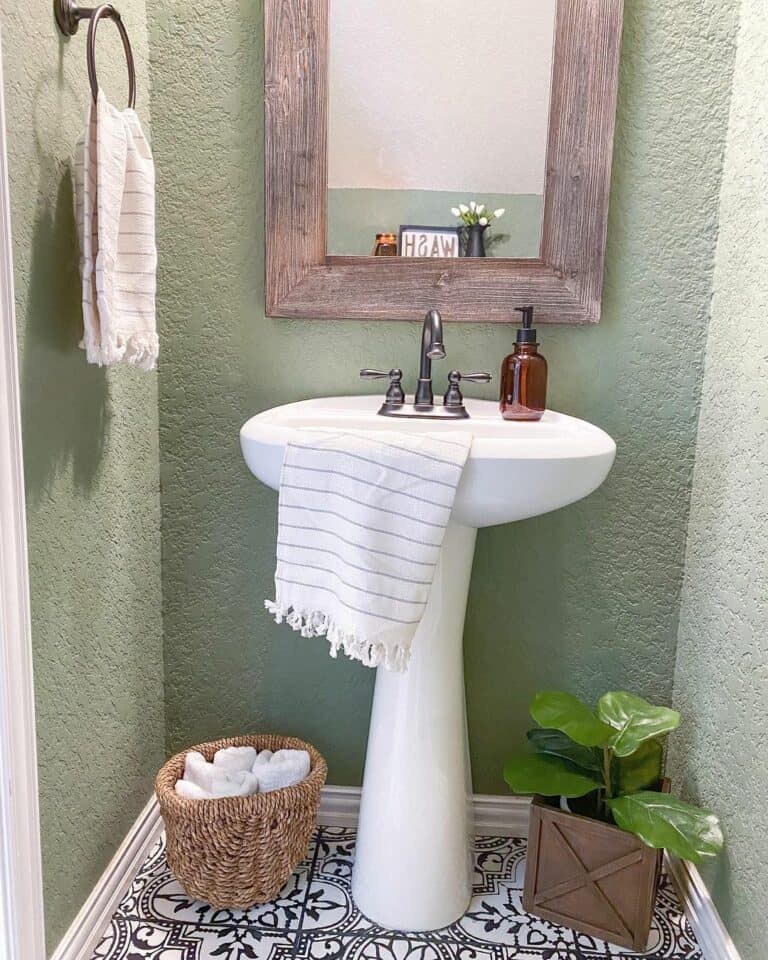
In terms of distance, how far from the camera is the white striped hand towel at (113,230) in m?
1.08

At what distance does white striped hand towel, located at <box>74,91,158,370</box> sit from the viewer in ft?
3.54

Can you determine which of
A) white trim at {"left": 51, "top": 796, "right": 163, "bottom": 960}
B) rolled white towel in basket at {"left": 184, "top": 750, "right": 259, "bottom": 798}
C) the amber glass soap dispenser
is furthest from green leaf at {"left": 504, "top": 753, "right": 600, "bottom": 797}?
white trim at {"left": 51, "top": 796, "right": 163, "bottom": 960}

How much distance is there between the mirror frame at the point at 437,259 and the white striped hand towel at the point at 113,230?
343mm

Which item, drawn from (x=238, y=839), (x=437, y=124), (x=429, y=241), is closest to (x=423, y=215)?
(x=429, y=241)

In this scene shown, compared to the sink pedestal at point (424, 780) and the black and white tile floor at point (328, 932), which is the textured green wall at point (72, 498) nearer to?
the black and white tile floor at point (328, 932)

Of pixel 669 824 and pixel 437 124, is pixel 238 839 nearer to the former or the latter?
pixel 669 824

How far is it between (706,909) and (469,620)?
2.15ft

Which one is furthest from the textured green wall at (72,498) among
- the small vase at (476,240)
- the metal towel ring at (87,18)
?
the small vase at (476,240)

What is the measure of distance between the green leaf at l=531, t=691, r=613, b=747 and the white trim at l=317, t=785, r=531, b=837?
392 mm

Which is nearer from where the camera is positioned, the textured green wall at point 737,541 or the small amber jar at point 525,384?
the textured green wall at point 737,541

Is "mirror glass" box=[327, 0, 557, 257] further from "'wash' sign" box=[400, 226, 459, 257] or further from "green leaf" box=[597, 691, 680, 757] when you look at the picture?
"green leaf" box=[597, 691, 680, 757]

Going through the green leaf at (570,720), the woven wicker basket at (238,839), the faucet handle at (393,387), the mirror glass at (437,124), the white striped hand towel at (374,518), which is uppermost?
the mirror glass at (437,124)

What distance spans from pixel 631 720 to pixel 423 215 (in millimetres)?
997

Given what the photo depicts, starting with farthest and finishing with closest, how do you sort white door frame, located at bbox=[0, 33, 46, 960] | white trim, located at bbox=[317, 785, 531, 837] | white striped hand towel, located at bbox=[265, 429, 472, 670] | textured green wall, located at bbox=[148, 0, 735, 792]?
white trim, located at bbox=[317, 785, 531, 837] → textured green wall, located at bbox=[148, 0, 735, 792] → white striped hand towel, located at bbox=[265, 429, 472, 670] → white door frame, located at bbox=[0, 33, 46, 960]
